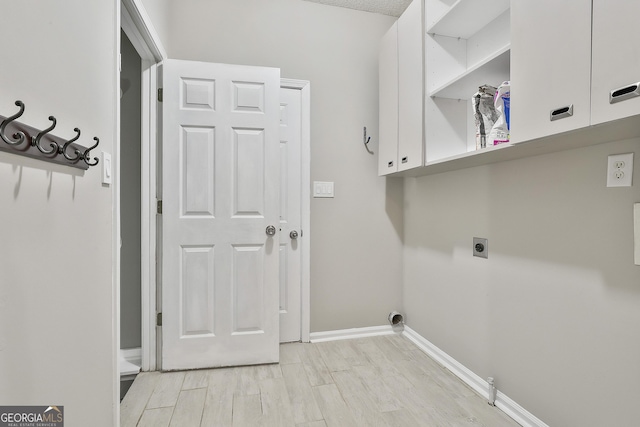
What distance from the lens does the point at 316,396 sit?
1730 millimetres

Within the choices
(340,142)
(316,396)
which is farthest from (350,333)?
(340,142)

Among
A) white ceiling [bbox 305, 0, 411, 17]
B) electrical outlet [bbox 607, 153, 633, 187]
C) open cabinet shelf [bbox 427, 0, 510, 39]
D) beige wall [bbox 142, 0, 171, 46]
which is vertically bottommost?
electrical outlet [bbox 607, 153, 633, 187]

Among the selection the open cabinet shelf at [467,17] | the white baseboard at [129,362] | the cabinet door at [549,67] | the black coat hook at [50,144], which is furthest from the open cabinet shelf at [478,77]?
the white baseboard at [129,362]

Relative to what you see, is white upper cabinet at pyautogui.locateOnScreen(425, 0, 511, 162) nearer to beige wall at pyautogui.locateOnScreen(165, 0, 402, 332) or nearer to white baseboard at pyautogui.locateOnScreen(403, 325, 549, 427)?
beige wall at pyautogui.locateOnScreen(165, 0, 402, 332)

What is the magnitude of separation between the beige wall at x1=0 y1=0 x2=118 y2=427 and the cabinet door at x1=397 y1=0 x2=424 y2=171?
1611mm

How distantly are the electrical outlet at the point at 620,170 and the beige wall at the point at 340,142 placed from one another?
1.52 metres

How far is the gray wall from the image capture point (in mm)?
2141

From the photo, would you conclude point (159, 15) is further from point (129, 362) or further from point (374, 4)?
point (129, 362)

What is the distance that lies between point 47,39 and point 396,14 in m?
2.53

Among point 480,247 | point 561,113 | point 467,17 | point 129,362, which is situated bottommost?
point 129,362

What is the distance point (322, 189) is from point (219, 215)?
83 centimetres

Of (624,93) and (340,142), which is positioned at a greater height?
(340,142)

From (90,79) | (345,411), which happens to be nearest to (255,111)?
(90,79)

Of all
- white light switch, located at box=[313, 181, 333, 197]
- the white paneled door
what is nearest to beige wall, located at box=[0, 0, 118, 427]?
the white paneled door
